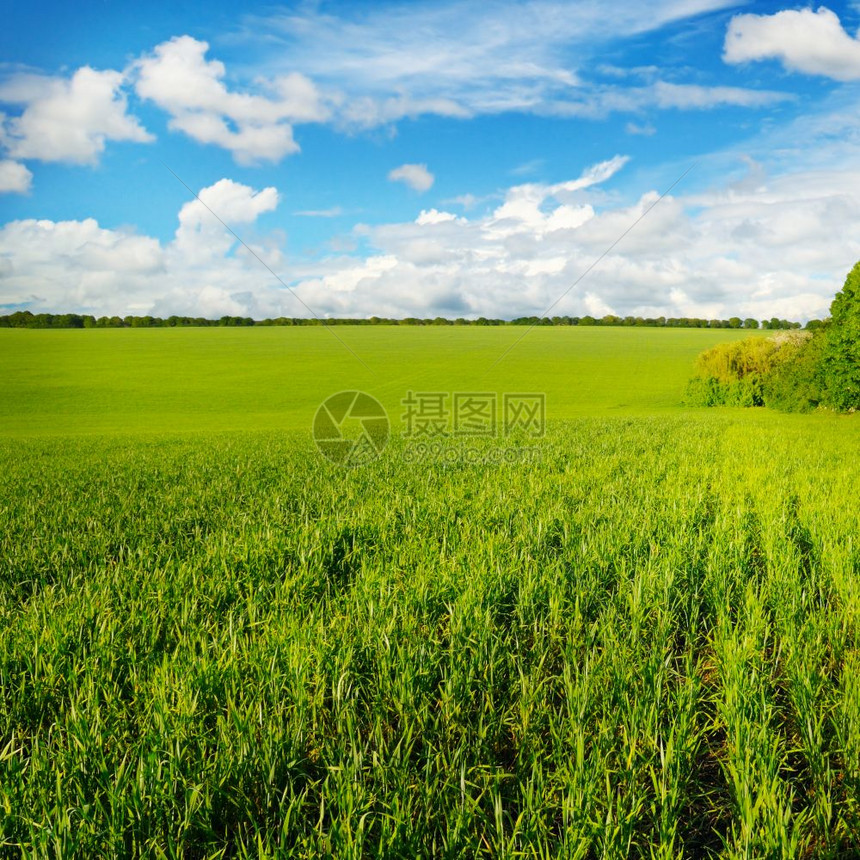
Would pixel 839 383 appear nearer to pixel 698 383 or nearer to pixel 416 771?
pixel 698 383

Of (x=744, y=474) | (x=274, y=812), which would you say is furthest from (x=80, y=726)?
(x=744, y=474)

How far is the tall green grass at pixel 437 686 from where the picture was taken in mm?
2488

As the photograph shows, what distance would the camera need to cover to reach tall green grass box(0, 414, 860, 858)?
2.49 meters

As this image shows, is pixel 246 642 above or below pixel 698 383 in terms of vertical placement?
below

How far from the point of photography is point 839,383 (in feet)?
91.6

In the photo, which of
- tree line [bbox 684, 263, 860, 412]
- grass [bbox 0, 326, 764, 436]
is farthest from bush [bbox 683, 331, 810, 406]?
grass [bbox 0, 326, 764, 436]

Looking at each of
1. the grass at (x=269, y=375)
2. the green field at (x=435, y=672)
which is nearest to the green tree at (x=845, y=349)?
the grass at (x=269, y=375)

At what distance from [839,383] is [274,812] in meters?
33.7

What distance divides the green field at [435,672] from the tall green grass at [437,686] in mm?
26

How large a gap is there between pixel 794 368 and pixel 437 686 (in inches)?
1567

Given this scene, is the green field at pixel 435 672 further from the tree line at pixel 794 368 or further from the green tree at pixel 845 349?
the tree line at pixel 794 368

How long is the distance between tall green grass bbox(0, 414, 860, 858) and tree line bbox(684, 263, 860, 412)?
24249 mm

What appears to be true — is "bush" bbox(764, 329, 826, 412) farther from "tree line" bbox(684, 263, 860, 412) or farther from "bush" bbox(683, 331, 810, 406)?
"bush" bbox(683, 331, 810, 406)

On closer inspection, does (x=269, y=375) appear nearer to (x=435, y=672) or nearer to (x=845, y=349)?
(x=845, y=349)
